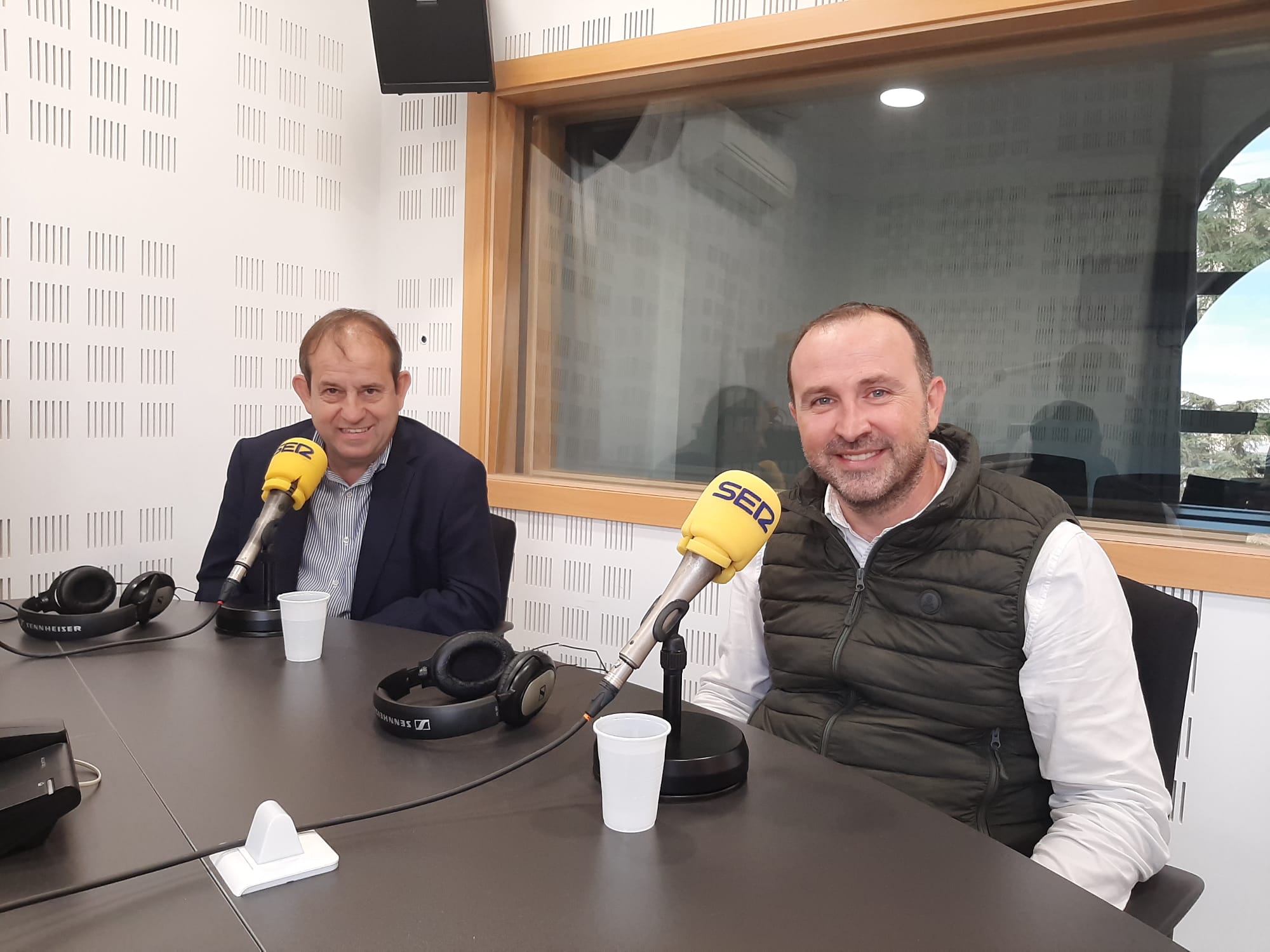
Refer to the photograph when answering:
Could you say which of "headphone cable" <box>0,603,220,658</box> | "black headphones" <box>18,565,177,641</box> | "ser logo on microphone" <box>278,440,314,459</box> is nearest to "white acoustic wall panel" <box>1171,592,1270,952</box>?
"ser logo on microphone" <box>278,440,314,459</box>

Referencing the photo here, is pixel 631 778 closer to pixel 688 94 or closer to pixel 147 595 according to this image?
pixel 147 595

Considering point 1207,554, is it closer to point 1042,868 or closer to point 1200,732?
point 1200,732

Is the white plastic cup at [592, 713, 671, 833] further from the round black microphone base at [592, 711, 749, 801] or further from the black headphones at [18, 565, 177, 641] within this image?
the black headphones at [18, 565, 177, 641]

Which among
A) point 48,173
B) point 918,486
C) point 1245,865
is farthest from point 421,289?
point 1245,865

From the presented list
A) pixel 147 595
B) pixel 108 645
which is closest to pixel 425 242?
pixel 147 595

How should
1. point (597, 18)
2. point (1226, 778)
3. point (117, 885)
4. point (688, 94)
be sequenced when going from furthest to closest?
point (688, 94), point (597, 18), point (1226, 778), point (117, 885)

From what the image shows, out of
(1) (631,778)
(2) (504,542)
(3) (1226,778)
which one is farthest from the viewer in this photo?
(2) (504,542)

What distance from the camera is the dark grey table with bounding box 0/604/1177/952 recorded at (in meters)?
0.75

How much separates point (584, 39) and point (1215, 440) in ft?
7.75

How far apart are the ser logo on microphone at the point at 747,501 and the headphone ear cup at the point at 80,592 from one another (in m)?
1.29

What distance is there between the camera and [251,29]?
3.02 meters

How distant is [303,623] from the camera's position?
149cm

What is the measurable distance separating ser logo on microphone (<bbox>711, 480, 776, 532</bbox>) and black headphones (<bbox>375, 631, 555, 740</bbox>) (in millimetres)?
375

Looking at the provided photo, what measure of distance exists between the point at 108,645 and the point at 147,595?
0.14 meters
